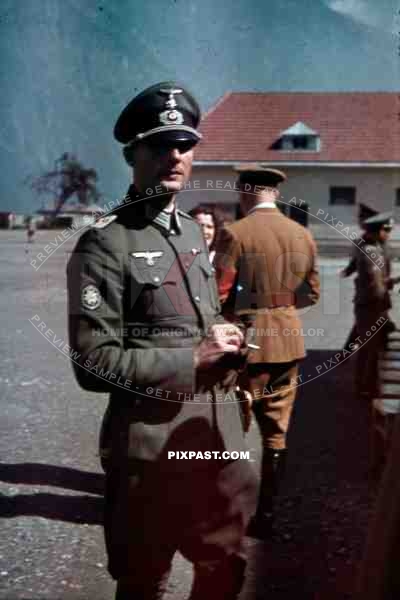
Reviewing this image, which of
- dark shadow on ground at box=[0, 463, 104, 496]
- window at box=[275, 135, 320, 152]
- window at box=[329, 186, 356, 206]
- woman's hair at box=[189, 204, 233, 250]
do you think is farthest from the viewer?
window at box=[329, 186, 356, 206]

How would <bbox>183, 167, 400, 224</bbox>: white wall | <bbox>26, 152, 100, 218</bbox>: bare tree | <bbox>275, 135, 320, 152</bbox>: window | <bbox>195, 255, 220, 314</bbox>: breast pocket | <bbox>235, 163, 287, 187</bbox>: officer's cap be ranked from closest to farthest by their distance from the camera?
<bbox>195, 255, 220, 314</bbox>: breast pocket, <bbox>26, 152, 100, 218</bbox>: bare tree, <bbox>235, 163, 287, 187</bbox>: officer's cap, <bbox>275, 135, 320, 152</bbox>: window, <bbox>183, 167, 400, 224</bbox>: white wall

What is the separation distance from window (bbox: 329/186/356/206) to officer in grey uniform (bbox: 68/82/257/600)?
2485 cm

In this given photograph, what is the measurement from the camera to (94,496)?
4.06 metres

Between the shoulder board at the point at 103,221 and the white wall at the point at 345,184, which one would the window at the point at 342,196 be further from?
the shoulder board at the point at 103,221

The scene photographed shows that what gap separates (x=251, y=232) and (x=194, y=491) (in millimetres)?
1797

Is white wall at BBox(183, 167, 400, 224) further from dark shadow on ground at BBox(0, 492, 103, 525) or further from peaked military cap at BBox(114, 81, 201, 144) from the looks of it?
peaked military cap at BBox(114, 81, 201, 144)

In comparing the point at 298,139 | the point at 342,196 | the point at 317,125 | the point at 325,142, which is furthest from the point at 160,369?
the point at 325,142

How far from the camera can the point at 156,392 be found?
2033 millimetres

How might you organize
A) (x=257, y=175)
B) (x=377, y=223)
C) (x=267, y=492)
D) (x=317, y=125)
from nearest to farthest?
(x=267, y=492) < (x=257, y=175) < (x=377, y=223) < (x=317, y=125)

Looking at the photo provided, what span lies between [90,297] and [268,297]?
189 centimetres

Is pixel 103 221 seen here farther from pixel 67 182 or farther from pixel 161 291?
pixel 67 182

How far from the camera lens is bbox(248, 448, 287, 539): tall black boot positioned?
141 inches

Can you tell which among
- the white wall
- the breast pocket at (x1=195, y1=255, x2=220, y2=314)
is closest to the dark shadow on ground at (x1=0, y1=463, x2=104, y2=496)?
the breast pocket at (x1=195, y1=255, x2=220, y2=314)

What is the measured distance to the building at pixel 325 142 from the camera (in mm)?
24453
